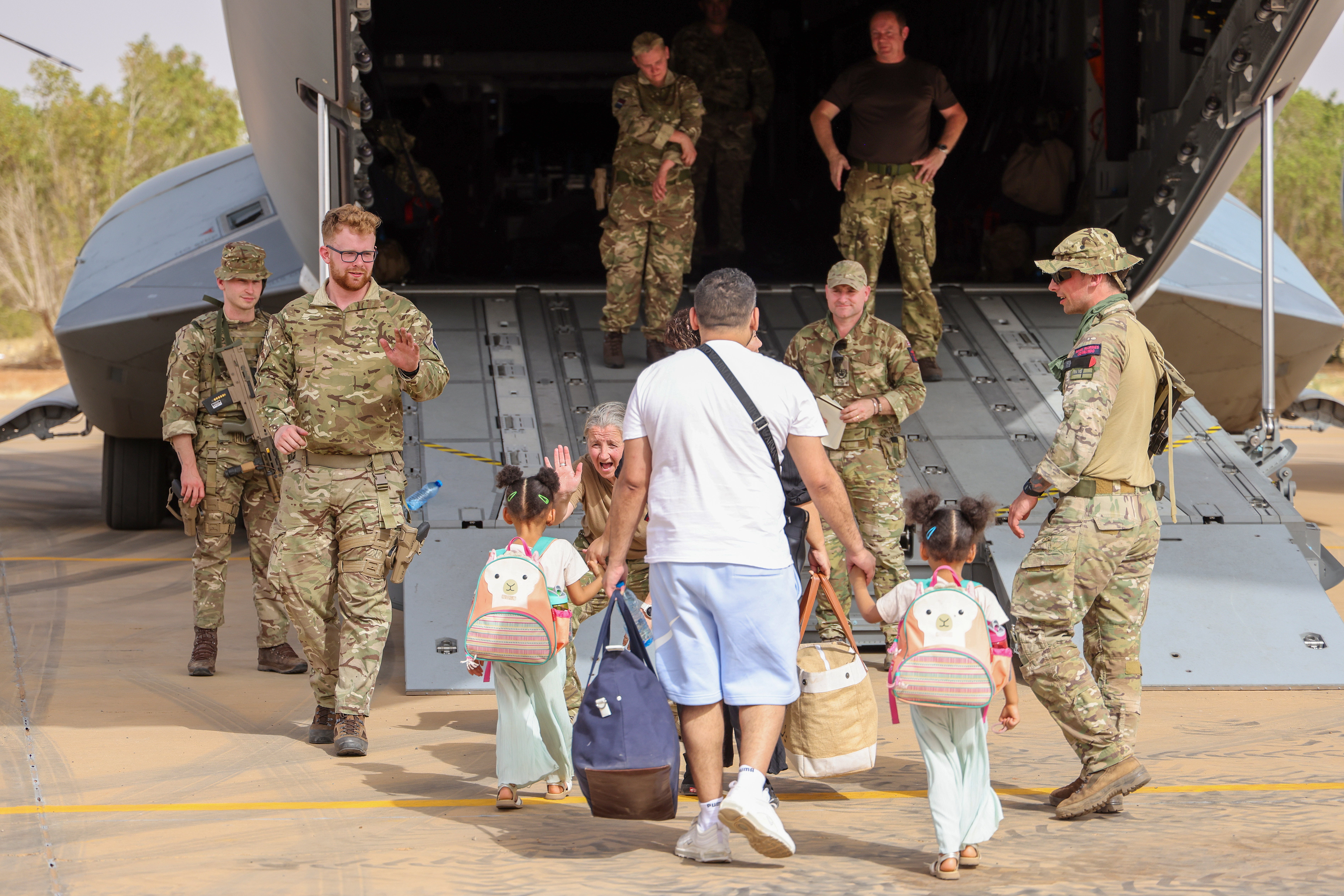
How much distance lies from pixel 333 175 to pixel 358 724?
3.23m

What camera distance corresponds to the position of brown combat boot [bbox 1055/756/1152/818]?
4.04 metres

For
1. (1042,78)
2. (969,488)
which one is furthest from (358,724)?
(1042,78)

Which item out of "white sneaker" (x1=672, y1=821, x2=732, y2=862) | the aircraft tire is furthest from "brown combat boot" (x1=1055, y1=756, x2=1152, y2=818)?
the aircraft tire

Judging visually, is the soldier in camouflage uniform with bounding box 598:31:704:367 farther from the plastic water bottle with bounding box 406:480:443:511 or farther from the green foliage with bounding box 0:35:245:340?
the green foliage with bounding box 0:35:245:340

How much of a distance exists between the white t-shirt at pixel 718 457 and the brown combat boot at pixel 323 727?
179 cm

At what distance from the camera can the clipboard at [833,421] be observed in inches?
227

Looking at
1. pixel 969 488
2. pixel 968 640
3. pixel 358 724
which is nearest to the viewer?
pixel 968 640

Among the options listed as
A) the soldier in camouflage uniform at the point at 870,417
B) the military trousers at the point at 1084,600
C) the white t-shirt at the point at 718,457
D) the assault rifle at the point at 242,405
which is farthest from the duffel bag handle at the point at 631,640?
the assault rifle at the point at 242,405

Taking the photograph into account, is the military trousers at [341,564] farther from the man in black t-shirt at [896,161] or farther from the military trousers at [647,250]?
the man in black t-shirt at [896,161]

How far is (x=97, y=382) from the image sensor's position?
9.32 m

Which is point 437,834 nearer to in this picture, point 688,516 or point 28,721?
point 688,516

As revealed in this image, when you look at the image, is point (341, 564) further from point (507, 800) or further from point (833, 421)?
point (833, 421)

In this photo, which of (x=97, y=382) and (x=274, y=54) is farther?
(x=97, y=382)

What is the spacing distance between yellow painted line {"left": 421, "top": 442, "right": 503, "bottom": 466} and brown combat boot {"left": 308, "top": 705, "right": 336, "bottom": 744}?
190cm
